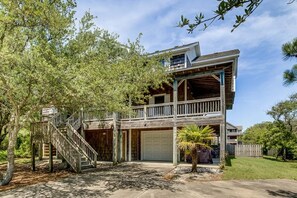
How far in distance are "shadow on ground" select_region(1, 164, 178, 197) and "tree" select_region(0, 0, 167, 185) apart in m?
1.82

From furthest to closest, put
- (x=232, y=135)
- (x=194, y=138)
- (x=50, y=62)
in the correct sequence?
(x=232, y=135) < (x=194, y=138) < (x=50, y=62)

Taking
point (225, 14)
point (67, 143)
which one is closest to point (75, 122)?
point (67, 143)

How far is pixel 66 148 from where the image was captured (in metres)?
12.2

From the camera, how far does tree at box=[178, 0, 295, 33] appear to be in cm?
220

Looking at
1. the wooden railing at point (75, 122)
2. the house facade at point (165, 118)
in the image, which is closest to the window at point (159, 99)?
the house facade at point (165, 118)

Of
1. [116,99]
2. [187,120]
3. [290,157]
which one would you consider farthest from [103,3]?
[290,157]

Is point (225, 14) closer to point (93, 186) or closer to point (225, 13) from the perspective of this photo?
point (225, 13)

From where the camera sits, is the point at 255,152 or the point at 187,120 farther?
the point at 255,152

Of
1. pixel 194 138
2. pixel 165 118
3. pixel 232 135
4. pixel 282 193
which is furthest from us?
pixel 232 135

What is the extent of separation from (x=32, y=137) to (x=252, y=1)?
13.8m

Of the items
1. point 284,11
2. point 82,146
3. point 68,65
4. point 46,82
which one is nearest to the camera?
point 284,11

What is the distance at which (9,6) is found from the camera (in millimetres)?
8094

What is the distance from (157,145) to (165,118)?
3.10 metres

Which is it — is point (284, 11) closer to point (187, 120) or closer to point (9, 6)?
point (9, 6)
